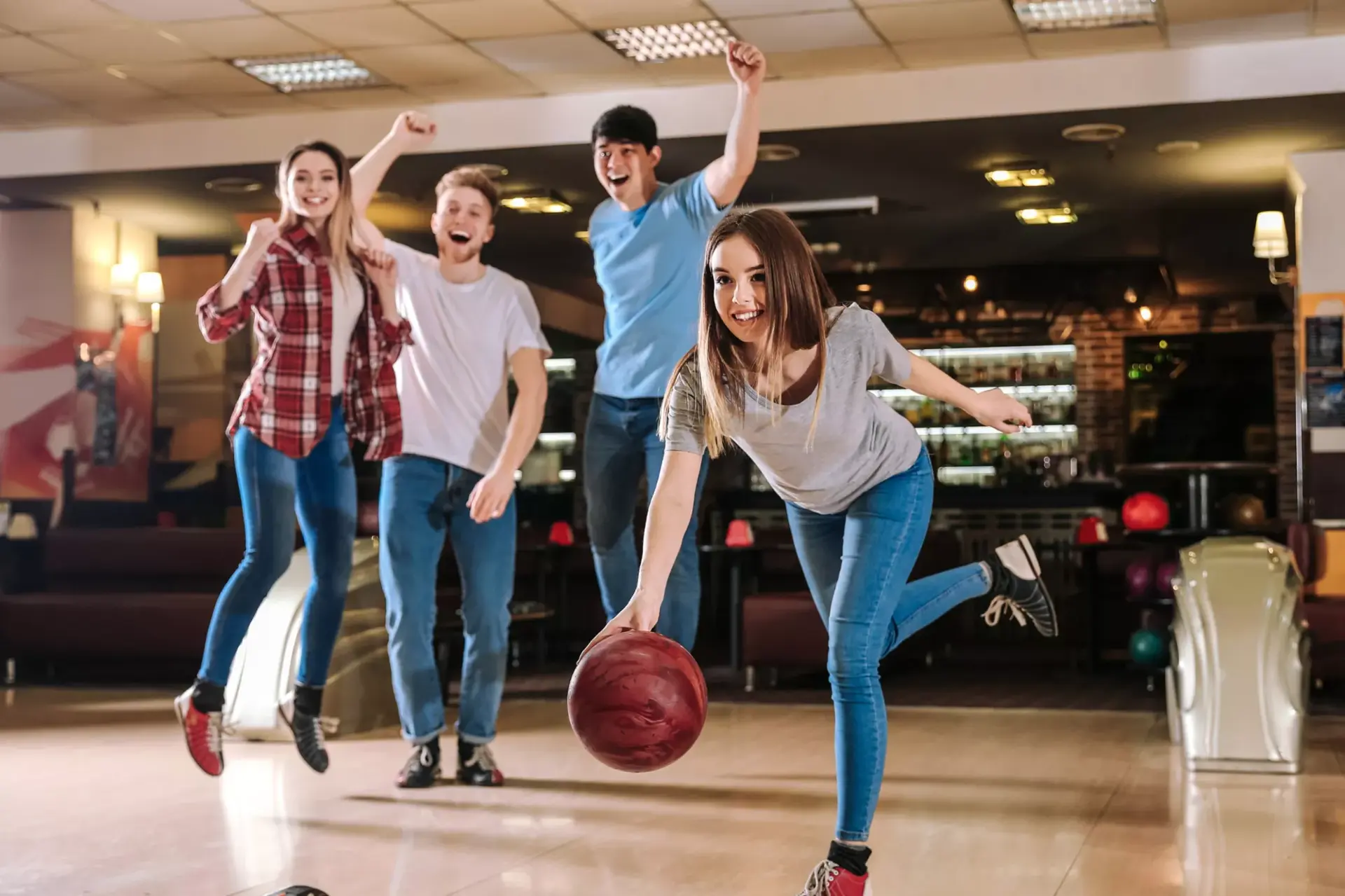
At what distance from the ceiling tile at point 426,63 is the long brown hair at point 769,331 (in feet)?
16.2

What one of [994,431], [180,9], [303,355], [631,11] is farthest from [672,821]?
[994,431]

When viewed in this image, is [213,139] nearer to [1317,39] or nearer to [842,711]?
[1317,39]

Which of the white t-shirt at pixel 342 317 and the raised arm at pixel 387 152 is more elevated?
the raised arm at pixel 387 152

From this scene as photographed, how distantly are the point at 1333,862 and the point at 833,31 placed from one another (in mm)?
4749

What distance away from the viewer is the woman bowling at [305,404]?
4102 mm

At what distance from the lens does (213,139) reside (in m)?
8.94

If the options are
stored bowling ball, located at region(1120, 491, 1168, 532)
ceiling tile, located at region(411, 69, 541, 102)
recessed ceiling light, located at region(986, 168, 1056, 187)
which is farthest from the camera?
recessed ceiling light, located at region(986, 168, 1056, 187)

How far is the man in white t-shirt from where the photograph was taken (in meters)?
4.47

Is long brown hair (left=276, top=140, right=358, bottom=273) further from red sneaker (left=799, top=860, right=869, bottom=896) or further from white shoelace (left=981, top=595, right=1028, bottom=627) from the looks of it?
red sneaker (left=799, top=860, right=869, bottom=896)

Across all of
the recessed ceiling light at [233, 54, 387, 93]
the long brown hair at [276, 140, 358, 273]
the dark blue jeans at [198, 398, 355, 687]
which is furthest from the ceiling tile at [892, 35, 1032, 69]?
the dark blue jeans at [198, 398, 355, 687]

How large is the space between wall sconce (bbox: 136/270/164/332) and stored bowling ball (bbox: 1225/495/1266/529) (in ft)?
21.0

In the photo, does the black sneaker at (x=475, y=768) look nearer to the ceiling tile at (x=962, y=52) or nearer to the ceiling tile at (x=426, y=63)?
the ceiling tile at (x=426, y=63)

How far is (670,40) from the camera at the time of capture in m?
7.36

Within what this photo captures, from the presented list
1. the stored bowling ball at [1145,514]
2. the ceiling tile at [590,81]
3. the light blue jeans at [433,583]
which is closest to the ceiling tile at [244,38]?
the ceiling tile at [590,81]
